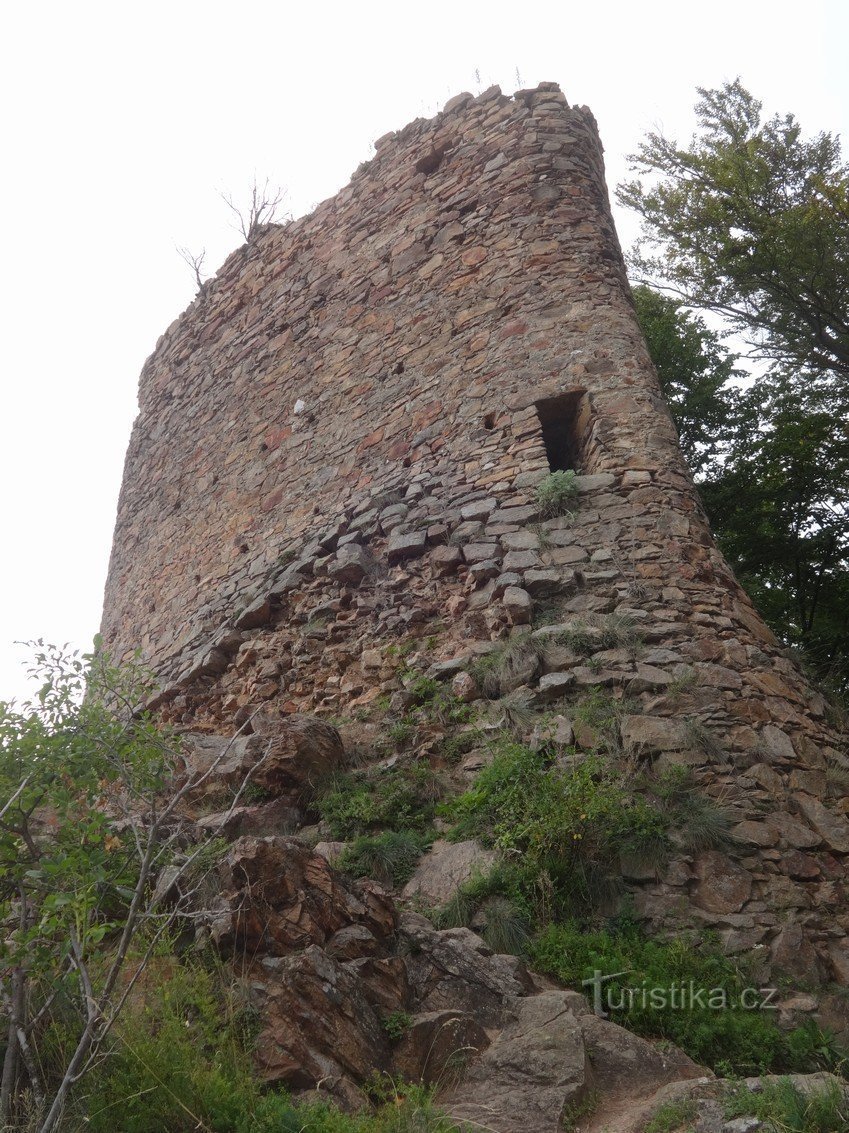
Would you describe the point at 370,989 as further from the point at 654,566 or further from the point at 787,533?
the point at 787,533

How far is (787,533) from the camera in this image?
1002 centimetres

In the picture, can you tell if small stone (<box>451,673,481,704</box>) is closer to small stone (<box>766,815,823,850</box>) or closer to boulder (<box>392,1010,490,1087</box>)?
small stone (<box>766,815,823,850</box>)

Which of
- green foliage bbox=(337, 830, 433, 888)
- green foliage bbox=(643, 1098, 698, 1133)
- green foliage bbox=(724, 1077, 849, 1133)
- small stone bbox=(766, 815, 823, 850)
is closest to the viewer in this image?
green foliage bbox=(724, 1077, 849, 1133)

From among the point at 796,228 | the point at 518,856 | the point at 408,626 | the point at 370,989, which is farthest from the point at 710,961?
the point at 796,228

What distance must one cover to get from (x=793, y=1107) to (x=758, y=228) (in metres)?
8.77

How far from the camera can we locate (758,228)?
966 cm

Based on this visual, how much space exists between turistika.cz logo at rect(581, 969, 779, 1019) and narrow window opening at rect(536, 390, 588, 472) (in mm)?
3583

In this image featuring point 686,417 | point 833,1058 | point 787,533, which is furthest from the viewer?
point 686,417

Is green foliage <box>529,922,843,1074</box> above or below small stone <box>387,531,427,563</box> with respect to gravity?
below

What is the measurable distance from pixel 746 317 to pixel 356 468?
5.00 m

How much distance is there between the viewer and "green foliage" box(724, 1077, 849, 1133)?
2.71m

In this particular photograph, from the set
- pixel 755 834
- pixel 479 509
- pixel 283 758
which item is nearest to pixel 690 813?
pixel 755 834

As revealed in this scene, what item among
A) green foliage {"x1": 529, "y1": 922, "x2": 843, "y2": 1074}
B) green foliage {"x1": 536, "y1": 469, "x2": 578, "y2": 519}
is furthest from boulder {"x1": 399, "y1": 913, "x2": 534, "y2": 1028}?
green foliage {"x1": 536, "y1": 469, "x2": 578, "y2": 519}

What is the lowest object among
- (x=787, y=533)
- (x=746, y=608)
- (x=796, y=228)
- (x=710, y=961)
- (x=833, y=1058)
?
(x=833, y=1058)
